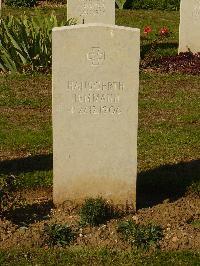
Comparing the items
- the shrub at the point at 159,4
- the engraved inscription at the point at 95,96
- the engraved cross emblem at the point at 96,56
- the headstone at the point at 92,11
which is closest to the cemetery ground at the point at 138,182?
the engraved inscription at the point at 95,96

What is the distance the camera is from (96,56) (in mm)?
6422

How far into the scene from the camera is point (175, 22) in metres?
18.5

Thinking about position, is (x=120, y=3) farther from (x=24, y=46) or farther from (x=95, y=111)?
(x=95, y=111)

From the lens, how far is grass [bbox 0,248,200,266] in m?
5.89

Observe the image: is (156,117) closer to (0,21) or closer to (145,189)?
(145,189)

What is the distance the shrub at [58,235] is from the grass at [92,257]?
9cm

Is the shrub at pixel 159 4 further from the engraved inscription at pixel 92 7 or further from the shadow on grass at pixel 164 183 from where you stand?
the shadow on grass at pixel 164 183

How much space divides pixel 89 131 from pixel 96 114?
0.55ft

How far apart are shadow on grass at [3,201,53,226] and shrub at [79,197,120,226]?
37 centimetres

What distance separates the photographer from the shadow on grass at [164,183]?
23.9ft

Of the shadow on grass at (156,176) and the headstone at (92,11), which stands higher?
the headstone at (92,11)

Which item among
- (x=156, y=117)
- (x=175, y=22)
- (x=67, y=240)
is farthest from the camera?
(x=175, y=22)

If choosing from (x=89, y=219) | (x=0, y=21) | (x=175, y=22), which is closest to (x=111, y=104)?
(x=89, y=219)

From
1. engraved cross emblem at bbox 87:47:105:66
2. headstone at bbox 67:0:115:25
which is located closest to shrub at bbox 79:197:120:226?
engraved cross emblem at bbox 87:47:105:66
